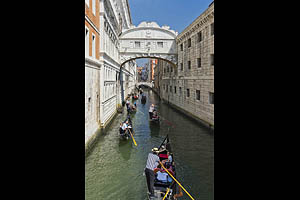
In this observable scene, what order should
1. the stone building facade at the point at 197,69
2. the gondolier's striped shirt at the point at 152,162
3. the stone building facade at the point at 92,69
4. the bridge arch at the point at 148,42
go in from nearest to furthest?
the gondolier's striped shirt at the point at 152,162, the stone building facade at the point at 92,69, the stone building facade at the point at 197,69, the bridge arch at the point at 148,42

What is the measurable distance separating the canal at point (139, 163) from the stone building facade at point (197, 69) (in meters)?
2.05

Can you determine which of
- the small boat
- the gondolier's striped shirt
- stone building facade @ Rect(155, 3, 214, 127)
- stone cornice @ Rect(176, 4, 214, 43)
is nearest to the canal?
the small boat

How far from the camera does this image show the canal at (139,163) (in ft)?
17.4

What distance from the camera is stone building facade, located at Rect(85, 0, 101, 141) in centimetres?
793

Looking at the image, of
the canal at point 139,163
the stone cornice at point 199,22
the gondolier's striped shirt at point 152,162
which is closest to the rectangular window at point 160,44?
the stone cornice at point 199,22

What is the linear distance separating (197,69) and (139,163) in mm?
9225

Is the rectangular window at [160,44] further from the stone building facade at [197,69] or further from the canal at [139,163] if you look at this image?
the canal at [139,163]

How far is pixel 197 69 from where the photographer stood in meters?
13.8

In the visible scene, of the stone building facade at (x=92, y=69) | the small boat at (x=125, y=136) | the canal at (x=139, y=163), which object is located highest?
the stone building facade at (x=92, y=69)

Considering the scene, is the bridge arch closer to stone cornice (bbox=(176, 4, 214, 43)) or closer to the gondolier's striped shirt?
stone cornice (bbox=(176, 4, 214, 43))

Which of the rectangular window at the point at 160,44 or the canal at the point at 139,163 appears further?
the rectangular window at the point at 160,44
